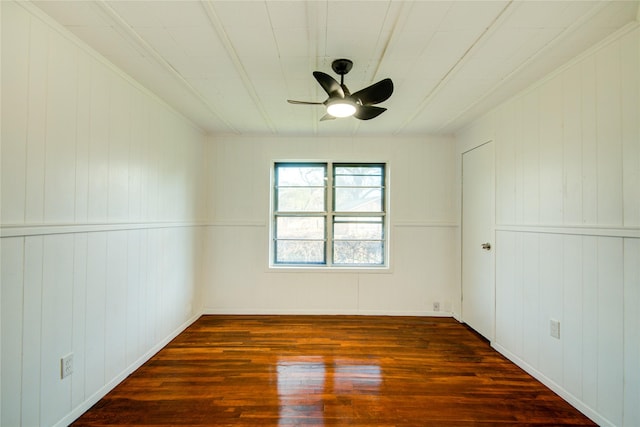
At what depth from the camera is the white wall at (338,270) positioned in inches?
150

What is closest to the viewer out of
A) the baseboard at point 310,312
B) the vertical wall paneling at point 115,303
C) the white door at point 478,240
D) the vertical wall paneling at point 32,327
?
the vertical wall paneling at point 32,327

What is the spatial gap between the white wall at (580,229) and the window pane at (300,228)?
2156 millimetres

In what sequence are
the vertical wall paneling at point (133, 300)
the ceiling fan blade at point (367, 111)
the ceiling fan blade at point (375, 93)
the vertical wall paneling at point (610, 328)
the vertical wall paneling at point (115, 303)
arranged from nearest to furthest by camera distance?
the vertical wall paneling at point (610, 328), the ceiling fan blade at point (375, 93), the vertical wall paneling at point (115, 303), the ceiling fan blade at point (367, 111), the vertical wall paneling at point (133, 300)

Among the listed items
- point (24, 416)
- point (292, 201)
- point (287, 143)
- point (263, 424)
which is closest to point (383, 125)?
point (287, 143)

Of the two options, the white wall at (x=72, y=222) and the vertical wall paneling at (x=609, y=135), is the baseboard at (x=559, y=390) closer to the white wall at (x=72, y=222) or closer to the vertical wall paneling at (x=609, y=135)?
the vertical wall paneling at (x=609, y=135)

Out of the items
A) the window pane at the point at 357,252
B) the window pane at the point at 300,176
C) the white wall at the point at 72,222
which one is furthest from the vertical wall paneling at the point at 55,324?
the window pane at the point at 357,252

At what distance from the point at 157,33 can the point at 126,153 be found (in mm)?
978

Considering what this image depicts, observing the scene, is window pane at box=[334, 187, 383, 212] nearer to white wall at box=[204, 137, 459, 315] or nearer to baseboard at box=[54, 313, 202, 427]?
white wall at box=[204, 137, 459, 315]

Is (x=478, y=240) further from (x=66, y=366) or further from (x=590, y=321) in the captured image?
(x=66, y=366)

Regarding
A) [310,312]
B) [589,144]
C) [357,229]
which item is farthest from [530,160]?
[310,312]

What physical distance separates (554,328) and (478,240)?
1.21 metres

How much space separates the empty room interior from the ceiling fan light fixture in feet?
0.05

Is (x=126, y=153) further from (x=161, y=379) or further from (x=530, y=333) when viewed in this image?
(x=530, y=333)

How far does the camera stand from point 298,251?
3965 millimetres
